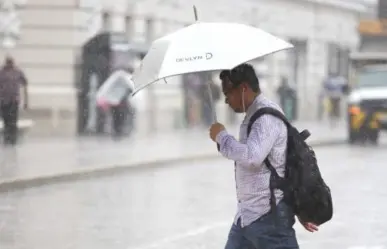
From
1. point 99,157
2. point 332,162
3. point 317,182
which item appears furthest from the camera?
point 332,162

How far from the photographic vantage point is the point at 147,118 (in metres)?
31.0

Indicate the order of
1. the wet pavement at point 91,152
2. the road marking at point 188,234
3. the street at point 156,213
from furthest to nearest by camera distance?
the wet pavement at point 91,152
the street at point 156,213
the road marking at point 188,234

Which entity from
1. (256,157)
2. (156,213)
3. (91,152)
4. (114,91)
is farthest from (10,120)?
(256,157)

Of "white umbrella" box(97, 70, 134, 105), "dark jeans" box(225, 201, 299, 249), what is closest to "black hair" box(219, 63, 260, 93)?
"dark jeans" box(225, 201, 299, 249)

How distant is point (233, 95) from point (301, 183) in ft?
2.01

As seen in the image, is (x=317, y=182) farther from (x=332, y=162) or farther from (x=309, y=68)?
(x=309, y=68)

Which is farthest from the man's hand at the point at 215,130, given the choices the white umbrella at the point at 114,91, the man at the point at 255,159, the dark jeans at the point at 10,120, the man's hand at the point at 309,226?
the white umbrella at the point at 114,91

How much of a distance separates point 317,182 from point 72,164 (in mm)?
14001

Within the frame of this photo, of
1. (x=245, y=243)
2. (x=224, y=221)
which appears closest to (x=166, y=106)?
(x=224, y=221)

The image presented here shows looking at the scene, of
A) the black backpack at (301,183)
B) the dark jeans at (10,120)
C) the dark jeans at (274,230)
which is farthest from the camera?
the dark jeans at (10,120)

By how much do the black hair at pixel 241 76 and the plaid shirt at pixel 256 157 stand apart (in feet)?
0.38

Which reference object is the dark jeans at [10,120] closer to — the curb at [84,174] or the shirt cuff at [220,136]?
the curb at [84,174]

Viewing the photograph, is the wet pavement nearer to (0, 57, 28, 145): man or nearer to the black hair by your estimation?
(0, 57, 28, 145): man

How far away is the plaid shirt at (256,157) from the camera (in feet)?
19.7
